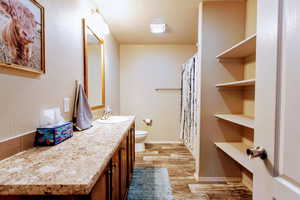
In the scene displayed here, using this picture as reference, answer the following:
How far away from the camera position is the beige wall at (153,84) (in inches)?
138

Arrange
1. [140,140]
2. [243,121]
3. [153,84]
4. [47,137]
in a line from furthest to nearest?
[153,84] → [140,140] → [243,121] → [47,137]

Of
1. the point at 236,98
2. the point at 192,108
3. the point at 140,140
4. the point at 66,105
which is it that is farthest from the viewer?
the point at 140,140

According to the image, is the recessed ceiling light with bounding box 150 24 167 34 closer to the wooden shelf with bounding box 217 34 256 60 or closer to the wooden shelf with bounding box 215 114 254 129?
the wooden shelf with bounding box 217 34 256 60

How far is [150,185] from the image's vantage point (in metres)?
1.94

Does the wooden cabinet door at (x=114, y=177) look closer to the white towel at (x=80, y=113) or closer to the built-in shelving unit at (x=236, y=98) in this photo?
the white towel at (x=80, y=113)

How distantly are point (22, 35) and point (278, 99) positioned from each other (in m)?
1.29

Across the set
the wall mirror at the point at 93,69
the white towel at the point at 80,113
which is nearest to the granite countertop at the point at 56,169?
the white towel at the point at 80,113

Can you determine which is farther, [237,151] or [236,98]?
[236,98]

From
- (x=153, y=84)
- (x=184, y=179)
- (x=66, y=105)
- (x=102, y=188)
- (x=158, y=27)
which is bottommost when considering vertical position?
(x=184, y=179)

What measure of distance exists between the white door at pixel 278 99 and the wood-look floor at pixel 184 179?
124 centimetres

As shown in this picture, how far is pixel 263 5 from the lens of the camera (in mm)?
694

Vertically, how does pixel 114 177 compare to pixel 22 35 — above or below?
below

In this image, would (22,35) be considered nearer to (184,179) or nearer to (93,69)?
(93,69)

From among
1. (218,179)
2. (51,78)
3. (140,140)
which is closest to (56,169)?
(51,78)
